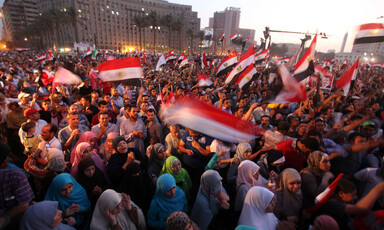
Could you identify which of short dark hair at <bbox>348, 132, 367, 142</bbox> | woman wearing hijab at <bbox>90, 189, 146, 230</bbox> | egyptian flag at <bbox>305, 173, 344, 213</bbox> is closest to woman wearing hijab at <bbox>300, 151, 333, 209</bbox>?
egyptian flag at <bbox>305, 173, 344, 213</bbox>

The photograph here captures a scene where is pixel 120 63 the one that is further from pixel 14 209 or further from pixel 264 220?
pixel 264 220

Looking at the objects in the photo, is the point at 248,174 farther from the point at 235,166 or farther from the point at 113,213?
the point at 113,213

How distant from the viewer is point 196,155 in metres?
3.69

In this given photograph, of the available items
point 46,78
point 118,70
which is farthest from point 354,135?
point 46,78

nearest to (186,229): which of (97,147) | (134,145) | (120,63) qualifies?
(134,145)

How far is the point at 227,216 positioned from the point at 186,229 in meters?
1.31

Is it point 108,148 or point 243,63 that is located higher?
point 243,63

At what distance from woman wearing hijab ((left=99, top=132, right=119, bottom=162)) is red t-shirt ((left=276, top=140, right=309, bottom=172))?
9.84 ft

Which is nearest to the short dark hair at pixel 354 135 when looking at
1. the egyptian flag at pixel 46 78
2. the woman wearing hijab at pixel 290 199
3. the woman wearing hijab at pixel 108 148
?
the woman wearing hijab at pixel 290 199

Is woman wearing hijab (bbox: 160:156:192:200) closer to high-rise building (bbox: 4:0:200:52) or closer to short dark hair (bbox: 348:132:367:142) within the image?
short dark hair (bbox: 348:132:367:142)

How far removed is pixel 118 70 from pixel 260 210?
4.68m

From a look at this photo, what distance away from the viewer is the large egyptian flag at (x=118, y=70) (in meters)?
5.29

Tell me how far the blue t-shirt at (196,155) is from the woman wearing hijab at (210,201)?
101 centimetres

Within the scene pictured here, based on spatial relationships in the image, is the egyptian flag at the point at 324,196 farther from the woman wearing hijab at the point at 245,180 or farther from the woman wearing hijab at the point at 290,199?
the woman wearing hijab at the point at 245,180
